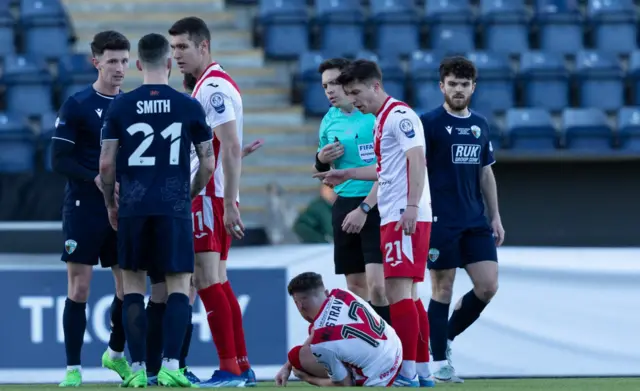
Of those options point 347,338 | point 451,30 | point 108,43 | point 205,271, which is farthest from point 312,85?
point 347,338

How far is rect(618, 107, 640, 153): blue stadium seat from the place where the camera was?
1234 centimetres

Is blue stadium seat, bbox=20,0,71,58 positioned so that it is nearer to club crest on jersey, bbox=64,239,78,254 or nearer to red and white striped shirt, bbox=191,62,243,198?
club crest on jersey, bbox=64,239,78,254

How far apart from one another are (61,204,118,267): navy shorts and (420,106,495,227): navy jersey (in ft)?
6.37

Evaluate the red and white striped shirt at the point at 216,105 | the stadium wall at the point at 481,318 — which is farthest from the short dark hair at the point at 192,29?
the stadium wall at the point at 481,318

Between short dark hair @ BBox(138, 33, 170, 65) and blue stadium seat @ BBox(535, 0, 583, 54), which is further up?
blue stadium seat @ BBox(535, 0, 583, 54)

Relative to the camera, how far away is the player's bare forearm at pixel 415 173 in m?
5.97

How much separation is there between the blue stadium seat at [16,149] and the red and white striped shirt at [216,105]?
19.8 feet

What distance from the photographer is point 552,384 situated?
6883 millimetres

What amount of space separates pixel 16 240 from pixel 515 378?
353cm

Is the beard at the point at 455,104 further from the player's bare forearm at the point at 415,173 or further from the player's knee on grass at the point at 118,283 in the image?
the player's knee on grass at the point at 118,283

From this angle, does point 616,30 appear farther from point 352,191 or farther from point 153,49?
point 153,49

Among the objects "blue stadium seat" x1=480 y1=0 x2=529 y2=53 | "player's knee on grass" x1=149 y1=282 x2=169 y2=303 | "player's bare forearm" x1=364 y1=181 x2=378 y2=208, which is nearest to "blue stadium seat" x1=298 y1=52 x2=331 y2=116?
"blue stadium seat" x1=480 y1=0 x2=529 y2=53

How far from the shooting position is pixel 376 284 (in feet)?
22.2

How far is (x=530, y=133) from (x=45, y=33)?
5648mm
